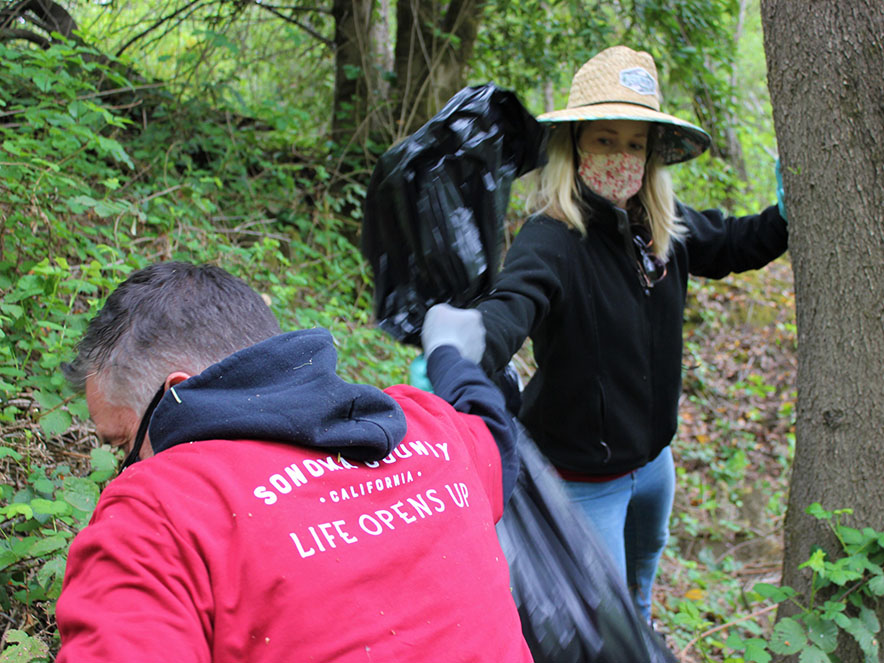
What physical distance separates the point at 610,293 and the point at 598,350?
20cm

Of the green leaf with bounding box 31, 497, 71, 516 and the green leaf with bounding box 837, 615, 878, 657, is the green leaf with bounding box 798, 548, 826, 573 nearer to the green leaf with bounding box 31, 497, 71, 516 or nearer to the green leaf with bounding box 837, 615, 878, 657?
the green leaf with bounding box 837, 615, 878, 657

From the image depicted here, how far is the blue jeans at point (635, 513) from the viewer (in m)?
2.58

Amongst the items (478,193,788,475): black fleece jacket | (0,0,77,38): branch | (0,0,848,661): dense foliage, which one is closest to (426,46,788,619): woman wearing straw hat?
(478,193,788,475): black fleece jacket

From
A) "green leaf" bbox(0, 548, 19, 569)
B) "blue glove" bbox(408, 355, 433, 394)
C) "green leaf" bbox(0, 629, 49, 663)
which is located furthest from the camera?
"blue glove" bbox(408, 355, 433, 394)

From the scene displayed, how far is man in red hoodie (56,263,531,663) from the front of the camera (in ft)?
3.30

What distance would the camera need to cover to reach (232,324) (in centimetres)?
137

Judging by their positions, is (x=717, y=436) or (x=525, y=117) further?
(x=717, y=436)

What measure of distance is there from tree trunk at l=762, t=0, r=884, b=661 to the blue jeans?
48 centimetres

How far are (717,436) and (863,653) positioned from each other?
3.55 metres

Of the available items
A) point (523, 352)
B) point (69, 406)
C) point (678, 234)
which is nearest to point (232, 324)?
point (69, 406)

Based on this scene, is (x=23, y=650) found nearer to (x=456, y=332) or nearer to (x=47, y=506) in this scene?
(x=47, y=506)

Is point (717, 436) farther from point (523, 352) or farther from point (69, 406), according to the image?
point (69, 406)

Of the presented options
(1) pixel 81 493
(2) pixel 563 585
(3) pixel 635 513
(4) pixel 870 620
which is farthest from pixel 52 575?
(4) pixel 870 620

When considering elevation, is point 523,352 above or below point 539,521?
below
